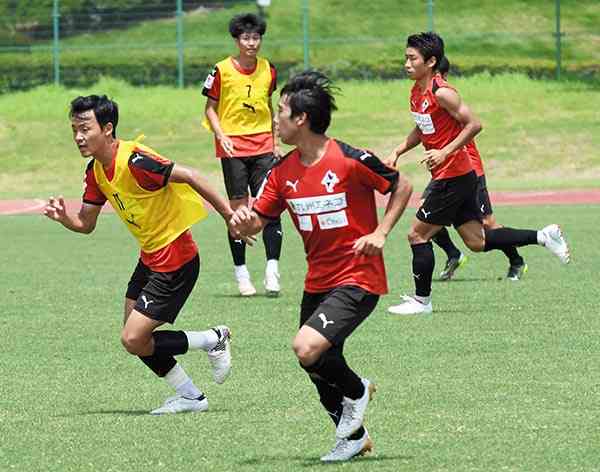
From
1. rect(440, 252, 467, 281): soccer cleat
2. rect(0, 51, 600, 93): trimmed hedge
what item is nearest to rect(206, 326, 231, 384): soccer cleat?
rect(440, 252, 467, 281): soccer cleat

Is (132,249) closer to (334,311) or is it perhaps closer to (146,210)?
(146,210)

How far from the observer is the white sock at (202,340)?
8633 millimetres

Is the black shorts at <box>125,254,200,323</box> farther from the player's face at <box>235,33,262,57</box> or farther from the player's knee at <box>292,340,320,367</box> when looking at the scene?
the player's face at <box>235,33,262,57</box>

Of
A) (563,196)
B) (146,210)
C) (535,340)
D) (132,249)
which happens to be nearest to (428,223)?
(535,340)

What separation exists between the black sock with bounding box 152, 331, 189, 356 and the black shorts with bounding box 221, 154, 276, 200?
4980 mm

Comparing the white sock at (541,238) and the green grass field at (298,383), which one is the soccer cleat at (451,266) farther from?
the white sock at (541,238)

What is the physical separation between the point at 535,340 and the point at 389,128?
22590mm

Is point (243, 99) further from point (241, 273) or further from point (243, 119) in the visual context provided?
point (241, 273)

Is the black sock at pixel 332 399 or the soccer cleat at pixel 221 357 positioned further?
the soccer cleat at pixel 221 357

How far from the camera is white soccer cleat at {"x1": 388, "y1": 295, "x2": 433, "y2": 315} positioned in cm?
1191

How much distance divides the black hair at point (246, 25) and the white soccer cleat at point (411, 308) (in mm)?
2828

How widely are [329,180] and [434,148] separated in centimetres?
501


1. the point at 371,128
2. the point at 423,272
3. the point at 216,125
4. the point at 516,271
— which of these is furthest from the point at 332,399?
the point at 371,128

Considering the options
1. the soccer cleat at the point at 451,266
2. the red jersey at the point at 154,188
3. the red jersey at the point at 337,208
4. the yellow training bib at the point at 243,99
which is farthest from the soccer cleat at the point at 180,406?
the soccer cleat at the point at 451,266
